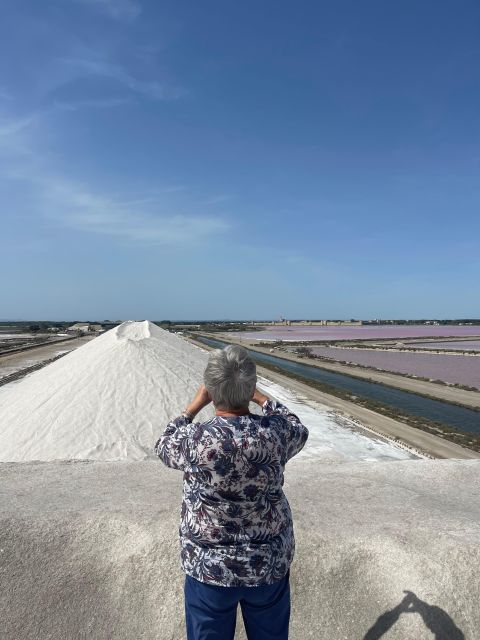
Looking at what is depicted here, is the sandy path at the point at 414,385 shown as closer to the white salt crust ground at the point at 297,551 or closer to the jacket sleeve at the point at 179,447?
the white salt crust ground at the point at 297,551

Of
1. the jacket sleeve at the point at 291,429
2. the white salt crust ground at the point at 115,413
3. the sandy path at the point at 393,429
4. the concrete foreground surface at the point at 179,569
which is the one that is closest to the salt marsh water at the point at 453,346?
the sandy path at the point at 393,429

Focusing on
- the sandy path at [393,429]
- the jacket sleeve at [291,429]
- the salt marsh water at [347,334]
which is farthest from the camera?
the salt marsh water at [347,334]

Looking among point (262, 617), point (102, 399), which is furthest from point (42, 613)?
point (102, 399)

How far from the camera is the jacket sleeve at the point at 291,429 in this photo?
2029mm

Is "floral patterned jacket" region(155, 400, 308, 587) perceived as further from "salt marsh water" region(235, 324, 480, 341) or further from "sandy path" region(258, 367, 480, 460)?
"salt marsh water" region(235, 324, 480, 341)

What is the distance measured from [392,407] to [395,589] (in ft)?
63.2

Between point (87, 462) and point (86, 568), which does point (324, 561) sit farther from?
point (87, 462)

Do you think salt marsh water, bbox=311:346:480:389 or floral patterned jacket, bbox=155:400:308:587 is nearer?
floral patterned jacket, bbox=155:400:308:587

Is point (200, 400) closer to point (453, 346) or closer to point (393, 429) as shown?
point (393, 429)

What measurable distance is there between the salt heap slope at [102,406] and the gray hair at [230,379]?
9783 mm

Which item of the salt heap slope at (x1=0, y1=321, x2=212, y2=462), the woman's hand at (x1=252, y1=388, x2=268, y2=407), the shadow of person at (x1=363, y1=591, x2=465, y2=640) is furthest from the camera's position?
the salt heap slope at (x1=0, y1=321, x2=212, y2=462)

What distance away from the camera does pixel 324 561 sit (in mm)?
3699

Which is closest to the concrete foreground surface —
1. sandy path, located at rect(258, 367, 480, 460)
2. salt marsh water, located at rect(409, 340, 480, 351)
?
sandy path, located at rect(258, 367, 480, 460)

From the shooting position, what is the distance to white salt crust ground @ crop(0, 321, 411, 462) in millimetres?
11164
